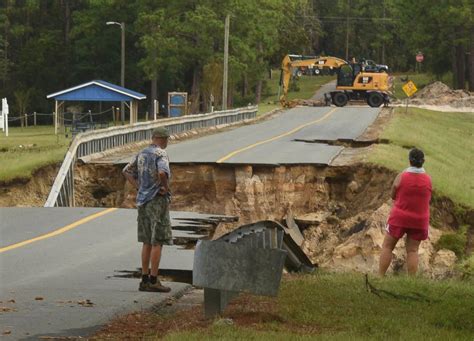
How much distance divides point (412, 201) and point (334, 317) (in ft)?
14.4

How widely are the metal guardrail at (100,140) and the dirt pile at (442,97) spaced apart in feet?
109

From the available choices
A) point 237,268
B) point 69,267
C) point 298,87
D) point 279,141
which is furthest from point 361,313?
point 298,87

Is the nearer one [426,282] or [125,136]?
[426,282]

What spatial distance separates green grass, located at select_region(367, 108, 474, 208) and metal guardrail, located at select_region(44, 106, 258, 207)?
7.23 m

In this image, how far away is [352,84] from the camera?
73625 millimetres

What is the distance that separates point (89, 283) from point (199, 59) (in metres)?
63.1

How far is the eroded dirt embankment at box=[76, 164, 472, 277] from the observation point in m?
26.0

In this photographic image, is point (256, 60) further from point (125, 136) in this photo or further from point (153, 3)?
point (125, 136)

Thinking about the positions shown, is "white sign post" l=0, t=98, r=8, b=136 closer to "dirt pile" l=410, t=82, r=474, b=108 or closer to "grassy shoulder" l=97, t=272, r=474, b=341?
"dirt pile" l=410, t=82, r=474, b=108

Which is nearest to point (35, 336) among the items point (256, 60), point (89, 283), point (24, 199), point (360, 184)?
point (89, 283)

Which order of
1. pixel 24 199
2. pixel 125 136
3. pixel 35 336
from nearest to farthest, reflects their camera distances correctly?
1. pixel 35 336
2. pixel 24 199
3. pixel 125 136

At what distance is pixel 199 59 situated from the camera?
250ft

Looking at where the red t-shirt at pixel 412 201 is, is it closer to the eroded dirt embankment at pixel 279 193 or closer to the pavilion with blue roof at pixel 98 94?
the eroded dirt embankment at pixel 279 193

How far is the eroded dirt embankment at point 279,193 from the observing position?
26.0m
